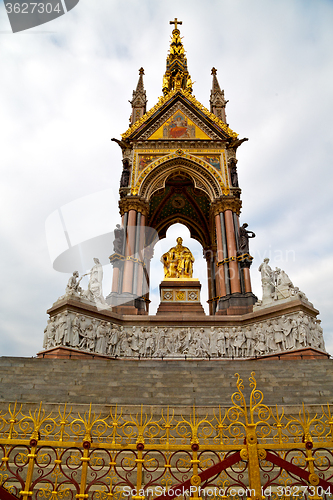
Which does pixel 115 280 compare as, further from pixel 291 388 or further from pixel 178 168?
pixel 291 388

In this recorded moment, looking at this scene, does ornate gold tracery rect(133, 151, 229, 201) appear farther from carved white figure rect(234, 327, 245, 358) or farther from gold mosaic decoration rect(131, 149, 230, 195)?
carved white figure rect(234, 327, 245, 358)

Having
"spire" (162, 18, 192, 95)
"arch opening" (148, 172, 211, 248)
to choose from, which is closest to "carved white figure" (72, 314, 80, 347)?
"arch opening" (148, 172, 211, 248)

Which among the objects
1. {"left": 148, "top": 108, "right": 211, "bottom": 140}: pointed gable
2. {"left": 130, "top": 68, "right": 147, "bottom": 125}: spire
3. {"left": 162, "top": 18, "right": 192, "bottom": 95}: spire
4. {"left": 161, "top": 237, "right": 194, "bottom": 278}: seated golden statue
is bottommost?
{"left": 161, "top": 237, "right": 194, "bottom": 278}: seated golden statue

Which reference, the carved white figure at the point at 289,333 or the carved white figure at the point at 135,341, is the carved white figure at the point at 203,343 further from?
the carved white figure at the point at 289,333

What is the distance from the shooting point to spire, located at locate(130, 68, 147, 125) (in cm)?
2469

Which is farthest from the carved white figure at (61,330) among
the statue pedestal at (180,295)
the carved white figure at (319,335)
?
the carved white figure at (319,335)

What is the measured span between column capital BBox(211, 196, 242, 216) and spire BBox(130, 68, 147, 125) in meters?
9.32

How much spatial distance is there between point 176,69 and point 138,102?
760 cm

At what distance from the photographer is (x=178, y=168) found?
854 inches

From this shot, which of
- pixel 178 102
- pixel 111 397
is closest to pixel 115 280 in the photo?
pixel 111 397

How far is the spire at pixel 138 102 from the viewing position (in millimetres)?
24688

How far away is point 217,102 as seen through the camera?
83.6 feet

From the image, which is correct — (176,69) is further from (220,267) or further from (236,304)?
(236,304)

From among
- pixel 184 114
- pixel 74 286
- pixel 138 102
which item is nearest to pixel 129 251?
pixel 74 286
